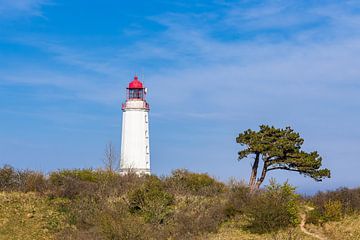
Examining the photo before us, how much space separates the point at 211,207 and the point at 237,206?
1621 mm

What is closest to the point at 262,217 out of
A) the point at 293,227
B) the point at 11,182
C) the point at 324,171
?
the point at 293,227

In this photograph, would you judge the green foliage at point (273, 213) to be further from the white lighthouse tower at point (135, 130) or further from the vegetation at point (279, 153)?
the white lighthouse tower at point (135, 130)

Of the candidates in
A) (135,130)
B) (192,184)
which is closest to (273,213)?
(192,184)

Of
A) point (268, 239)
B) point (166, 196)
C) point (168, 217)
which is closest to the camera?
point (268, 239)

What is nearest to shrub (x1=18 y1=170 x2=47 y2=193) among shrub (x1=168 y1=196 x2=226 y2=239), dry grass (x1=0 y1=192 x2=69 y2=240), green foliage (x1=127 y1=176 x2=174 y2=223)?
dry grass (x1=0 y1=192 x2=69 y2=240)

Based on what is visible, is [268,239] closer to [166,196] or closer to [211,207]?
[211,207]

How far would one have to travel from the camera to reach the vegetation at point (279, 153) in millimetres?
41781

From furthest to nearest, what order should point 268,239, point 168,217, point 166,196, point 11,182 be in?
point 11,182 → point 166,196 → point 168,217 → point 268,239

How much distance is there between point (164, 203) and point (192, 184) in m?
6.65

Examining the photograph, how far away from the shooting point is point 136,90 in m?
55.1

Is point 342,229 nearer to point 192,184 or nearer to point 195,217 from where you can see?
point 195,217

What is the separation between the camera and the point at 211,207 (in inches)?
1390

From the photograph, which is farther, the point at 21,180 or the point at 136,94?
the point at 136,94

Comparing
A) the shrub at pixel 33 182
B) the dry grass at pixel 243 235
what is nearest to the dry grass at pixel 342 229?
the dry grass at pixel 243 235
